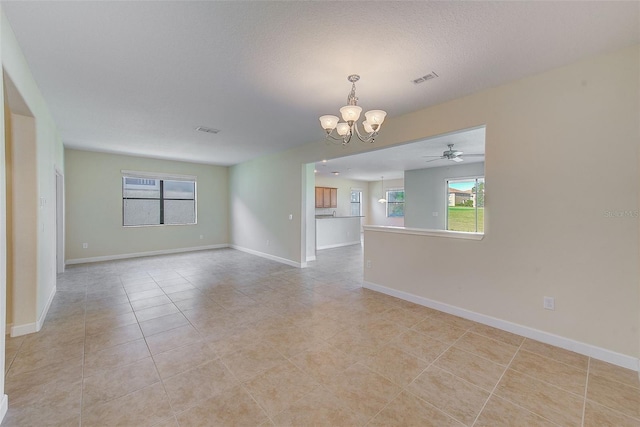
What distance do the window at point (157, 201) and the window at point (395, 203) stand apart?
8119 mm

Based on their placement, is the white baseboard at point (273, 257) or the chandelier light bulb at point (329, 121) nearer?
the chandelier light bulb at point (329, 121)

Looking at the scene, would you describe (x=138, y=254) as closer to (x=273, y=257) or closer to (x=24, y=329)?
(x=273, y=257)

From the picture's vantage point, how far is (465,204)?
774cm

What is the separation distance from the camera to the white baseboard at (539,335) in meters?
2.20

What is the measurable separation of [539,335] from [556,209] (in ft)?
4.07

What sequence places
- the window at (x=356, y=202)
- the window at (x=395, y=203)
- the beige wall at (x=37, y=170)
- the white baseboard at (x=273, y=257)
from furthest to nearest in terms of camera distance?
the window at (x=356, y=202) < the window at (x=395, y=203) < the white baseboard at (x=273, y=257) < the beige wall at (x=37, y=170)

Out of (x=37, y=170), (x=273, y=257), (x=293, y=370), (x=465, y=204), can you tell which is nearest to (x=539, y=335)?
(x=293, y=370)

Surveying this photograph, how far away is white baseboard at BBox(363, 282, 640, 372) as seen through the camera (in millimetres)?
2203

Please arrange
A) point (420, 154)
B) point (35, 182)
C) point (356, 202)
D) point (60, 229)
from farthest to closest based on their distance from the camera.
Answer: point (356, 202) < point (420, 154) < point (60, 229) < point (35, 182)

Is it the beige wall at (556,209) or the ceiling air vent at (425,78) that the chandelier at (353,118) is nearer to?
the ceiling air vent at (425,78)

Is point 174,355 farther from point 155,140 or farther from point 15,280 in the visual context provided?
point 155,140

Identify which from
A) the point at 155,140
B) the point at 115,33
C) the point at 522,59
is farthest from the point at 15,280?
the point at 522,59

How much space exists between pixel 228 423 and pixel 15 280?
2.82m

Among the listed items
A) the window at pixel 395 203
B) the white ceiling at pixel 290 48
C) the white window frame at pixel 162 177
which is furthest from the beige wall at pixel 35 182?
the window at pixel 395 203
